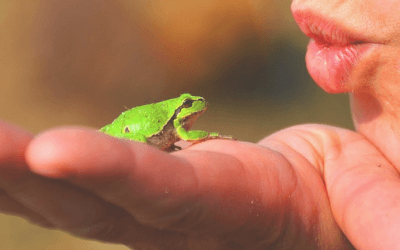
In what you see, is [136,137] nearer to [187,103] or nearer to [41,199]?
[187,103]

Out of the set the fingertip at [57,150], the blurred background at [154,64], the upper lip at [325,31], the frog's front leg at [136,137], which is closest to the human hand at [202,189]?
the fingertip at [57,150]

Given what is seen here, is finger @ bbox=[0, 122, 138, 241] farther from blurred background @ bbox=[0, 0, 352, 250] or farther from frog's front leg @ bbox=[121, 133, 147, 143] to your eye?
blurred background @ bbox=[0, 0, 352, 250]

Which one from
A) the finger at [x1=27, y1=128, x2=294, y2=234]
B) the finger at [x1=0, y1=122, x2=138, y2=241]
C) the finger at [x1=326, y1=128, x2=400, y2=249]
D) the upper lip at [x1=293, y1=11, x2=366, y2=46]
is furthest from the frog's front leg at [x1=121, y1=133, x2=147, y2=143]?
the upper lip at [x1=293, y1=11, x2=366, y2=46]

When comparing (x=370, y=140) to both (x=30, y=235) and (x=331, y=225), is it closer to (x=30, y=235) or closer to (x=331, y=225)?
(x=331, y=225)

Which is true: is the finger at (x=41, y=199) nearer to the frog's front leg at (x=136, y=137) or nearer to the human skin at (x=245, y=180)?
the human skin at (x=245, y=180)

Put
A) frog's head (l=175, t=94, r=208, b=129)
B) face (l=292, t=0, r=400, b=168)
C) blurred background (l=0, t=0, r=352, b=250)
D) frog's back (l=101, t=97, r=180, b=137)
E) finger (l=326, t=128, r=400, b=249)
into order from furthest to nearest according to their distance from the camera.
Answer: blurred background (l=0, t=0, r=352, b=250) < frog's head (l=175, t=94, r=208, b=129) < frog's back (l=101, t=97, r=180, b=137) < face (l=292, t=0, r=400, b=168) < finger (l=326, t=128, r=400, b=249)

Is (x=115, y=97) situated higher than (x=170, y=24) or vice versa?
(x=170, y=24)

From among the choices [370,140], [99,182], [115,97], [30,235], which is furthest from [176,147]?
[115,97]

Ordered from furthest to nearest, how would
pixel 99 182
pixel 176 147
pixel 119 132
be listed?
1. pixel 176 147
2. pixel 119 132
3. pixel 99 182
